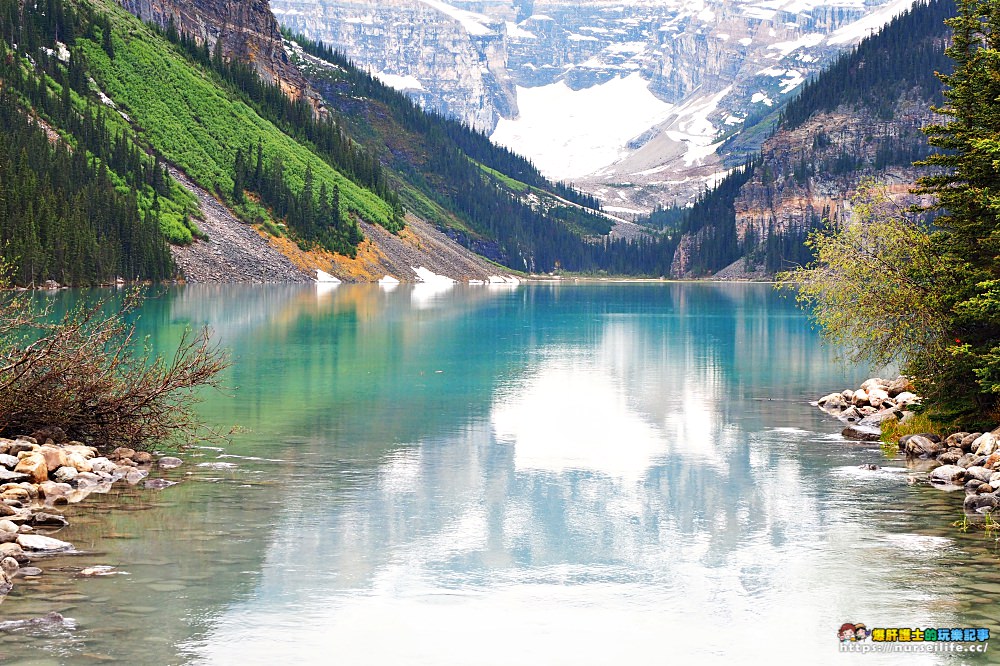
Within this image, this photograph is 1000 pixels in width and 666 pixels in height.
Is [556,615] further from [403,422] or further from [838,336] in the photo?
[838,336]

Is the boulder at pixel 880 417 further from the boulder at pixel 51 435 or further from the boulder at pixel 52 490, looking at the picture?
the boulder at pixel 52 490

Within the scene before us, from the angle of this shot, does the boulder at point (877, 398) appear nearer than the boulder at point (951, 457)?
No

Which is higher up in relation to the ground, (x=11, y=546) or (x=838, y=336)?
(x=838, y=336)

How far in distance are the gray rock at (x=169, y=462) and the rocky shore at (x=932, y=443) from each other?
2030 centimetres

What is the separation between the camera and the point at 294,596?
65.3 ft

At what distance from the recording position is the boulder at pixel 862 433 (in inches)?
1485

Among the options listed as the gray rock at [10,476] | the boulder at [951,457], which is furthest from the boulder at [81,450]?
the boulder at [951,457]

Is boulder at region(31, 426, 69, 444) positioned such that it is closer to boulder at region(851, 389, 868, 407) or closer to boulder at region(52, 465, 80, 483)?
boulder at region(52, 465, 80, 483)

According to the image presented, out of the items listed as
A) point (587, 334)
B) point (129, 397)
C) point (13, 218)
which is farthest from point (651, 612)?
point (13, 218)

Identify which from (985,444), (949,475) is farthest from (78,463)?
(985,444)

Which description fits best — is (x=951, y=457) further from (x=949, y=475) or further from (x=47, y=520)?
(x=47, y=520)

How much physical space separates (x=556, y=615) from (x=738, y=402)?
100ft

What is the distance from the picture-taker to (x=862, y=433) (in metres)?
38.3

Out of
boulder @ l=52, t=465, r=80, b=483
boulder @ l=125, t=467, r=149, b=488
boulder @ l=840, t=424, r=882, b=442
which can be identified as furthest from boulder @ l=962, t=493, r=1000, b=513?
A: boulder @ l=52, t=465, r=80, b=483
